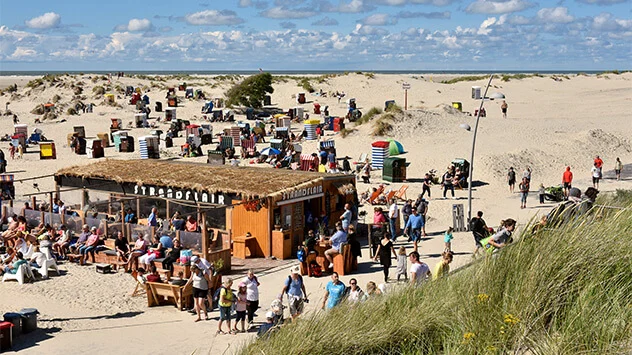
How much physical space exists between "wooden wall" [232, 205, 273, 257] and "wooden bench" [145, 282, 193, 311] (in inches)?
155

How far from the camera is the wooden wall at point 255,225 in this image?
16859 millimetres

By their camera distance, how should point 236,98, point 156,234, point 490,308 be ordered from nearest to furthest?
point 490,308 < point 156,234 < point 236,98

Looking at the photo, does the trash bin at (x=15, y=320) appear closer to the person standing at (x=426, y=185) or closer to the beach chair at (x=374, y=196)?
the person standing at (x=426, y=185)

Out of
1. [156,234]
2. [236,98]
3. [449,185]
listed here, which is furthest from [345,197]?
[236,98]

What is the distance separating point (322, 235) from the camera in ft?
54.2

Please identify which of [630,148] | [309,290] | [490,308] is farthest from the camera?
[630,148]

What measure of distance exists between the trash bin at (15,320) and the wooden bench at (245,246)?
6.24 metres

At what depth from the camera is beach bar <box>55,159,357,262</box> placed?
16844 mm

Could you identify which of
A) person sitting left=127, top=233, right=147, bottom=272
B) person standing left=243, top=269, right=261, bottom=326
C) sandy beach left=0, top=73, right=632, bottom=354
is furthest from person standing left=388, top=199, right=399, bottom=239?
person standing left=243, top=269, right=261, bottom=326

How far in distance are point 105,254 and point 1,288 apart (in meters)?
2.48

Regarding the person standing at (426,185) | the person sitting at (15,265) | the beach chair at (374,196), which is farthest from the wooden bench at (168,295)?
the beach chair at (374,196)

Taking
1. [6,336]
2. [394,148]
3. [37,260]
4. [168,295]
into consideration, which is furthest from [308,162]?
[6,336]

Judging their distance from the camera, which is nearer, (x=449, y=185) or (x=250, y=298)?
(x=250, y=298)

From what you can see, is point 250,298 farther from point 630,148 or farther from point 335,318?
point 630,148
